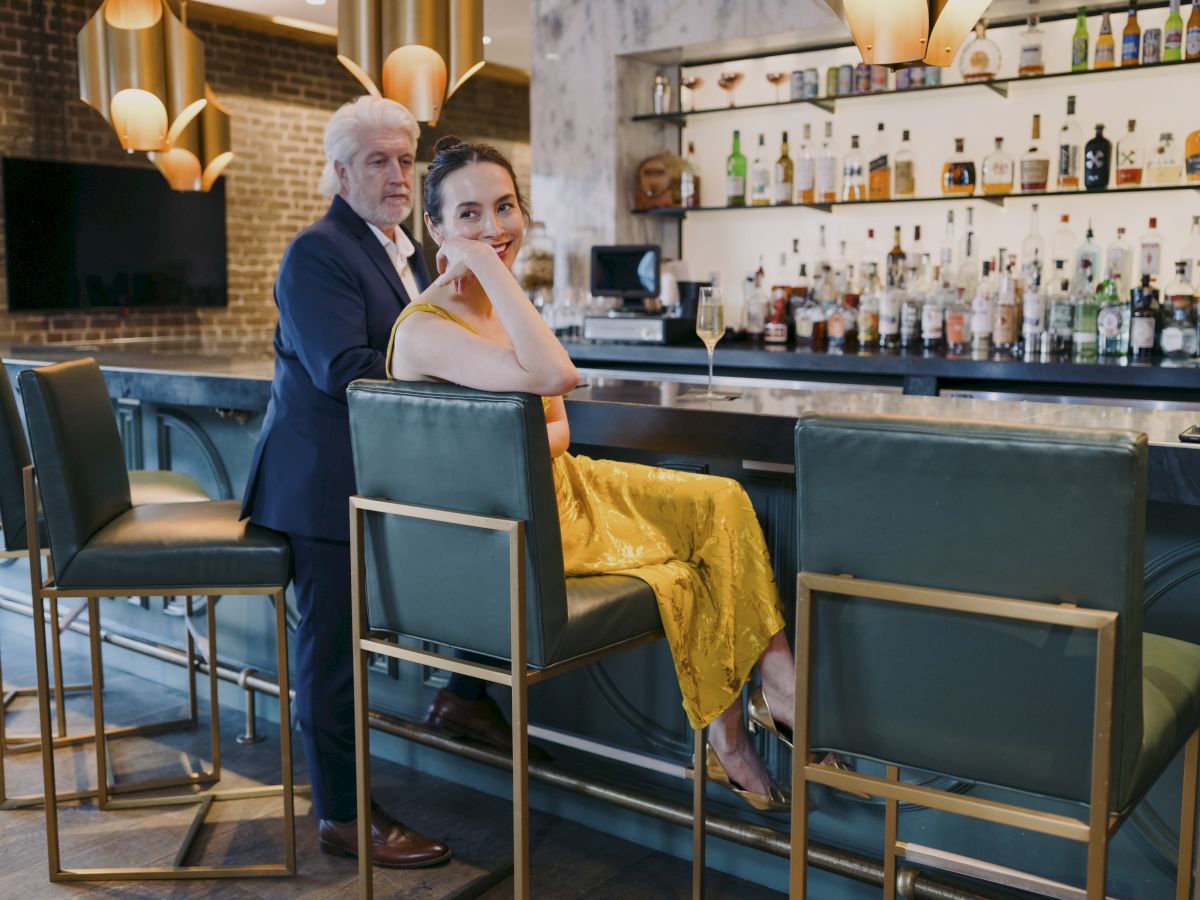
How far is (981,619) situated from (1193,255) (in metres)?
3.55

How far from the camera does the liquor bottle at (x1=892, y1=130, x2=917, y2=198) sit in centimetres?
490

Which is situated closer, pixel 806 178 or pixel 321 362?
pixel 321 362

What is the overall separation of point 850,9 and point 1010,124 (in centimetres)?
275

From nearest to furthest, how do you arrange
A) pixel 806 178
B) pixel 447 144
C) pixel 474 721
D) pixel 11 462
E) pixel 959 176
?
pixel 447 144, pixel 11 462, pixel 474 721, pixel 959 176, pixel 806 178

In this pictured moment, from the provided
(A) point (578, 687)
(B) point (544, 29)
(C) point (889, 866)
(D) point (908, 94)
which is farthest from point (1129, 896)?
(B) point (544, 29)

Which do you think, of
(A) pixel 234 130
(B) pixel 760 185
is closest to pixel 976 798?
(B) pixel 760 185

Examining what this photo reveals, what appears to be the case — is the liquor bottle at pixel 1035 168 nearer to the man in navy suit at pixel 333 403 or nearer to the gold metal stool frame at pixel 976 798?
the man in navy suit at pixel 333 403

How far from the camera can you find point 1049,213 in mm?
4668

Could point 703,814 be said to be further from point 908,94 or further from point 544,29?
point 544,29

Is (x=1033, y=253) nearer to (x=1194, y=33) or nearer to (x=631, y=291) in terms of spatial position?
(x=1194, y=33)

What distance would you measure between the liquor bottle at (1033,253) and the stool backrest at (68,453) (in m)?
3.51

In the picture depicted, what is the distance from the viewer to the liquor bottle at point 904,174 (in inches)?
193

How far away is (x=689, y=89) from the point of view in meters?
5.54

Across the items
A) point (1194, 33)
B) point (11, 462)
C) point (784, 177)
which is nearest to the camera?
point (11, 462)
